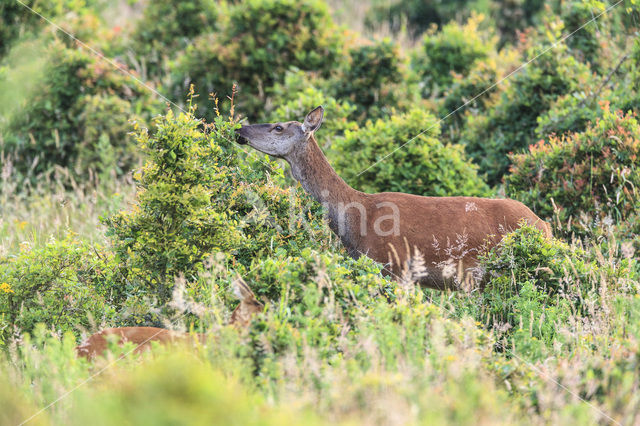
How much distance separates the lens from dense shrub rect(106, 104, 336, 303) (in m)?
5.47

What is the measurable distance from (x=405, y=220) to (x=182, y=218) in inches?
87.0

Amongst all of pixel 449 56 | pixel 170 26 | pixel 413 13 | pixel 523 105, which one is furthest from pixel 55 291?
pixel 413 13

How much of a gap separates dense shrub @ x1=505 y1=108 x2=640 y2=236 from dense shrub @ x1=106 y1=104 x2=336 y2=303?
3398 millimetres

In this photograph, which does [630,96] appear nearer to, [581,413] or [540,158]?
[540,158]

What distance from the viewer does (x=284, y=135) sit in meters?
7.19

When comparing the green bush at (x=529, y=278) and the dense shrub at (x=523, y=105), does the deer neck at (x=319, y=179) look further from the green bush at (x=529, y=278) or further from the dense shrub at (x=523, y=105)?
the dense shrub at (x=523, y=105)

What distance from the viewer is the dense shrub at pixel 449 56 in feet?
41.2

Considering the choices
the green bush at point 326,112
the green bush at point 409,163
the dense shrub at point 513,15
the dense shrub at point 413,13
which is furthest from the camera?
the dense shrub at point 413,13

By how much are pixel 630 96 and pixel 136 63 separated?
26.5ft

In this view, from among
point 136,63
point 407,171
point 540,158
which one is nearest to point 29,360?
point 407,171

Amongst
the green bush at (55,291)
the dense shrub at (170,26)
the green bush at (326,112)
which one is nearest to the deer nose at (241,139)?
the green bush at (55,291)

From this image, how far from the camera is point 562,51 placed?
33.4ft

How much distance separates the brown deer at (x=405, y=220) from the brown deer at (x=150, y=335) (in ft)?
6.73

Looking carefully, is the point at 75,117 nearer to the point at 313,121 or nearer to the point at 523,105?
the point at 313,121
